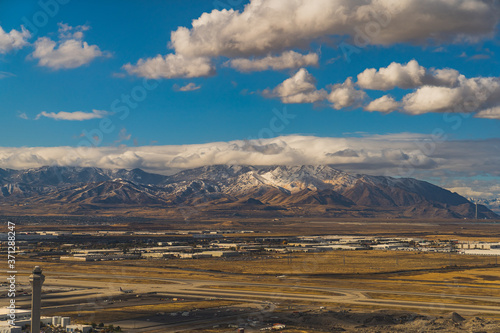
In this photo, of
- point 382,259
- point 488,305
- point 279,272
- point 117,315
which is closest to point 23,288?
point 117,315

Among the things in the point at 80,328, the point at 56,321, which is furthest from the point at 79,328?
the point at 56,321

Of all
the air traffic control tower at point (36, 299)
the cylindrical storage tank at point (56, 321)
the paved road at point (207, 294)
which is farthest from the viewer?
the paved road at point (207, 294)

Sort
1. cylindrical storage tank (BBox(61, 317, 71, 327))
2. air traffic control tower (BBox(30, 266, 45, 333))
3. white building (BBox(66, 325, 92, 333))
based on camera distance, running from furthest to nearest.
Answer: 1. cylindrical storage tank (BBox(61, 317, 71, 327))
2. white building (BBox(66, 325, 92, 333))
3. air traffic control tower (BBox(30, 266, 45, 333))

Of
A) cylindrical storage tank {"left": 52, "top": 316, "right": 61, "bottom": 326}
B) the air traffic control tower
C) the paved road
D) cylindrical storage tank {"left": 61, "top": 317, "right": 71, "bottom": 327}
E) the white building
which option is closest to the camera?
the air traffic control tower

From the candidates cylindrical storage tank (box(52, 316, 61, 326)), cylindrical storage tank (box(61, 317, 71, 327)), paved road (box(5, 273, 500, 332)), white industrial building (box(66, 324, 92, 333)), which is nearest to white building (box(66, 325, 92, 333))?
white industrial building (box(66, 324, 92, 333))

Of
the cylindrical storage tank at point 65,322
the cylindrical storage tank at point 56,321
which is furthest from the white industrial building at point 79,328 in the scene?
the cylindrical storage tank at point 56,321

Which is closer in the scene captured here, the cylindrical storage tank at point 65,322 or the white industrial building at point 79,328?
the white industrial building at point 79,328

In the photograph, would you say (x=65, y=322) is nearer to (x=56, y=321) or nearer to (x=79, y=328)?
(x=56, y=321)

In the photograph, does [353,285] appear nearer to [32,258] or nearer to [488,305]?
[488,305]

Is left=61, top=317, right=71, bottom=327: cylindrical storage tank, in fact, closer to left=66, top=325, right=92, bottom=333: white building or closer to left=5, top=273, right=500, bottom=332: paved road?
left=66, top=325, right=92, bottom=333: white building

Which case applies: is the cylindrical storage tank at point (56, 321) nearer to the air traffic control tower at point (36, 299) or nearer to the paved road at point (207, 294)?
the paved road at point (207, 294)

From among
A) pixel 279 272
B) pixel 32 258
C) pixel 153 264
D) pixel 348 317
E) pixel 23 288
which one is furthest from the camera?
pixel 32 258
